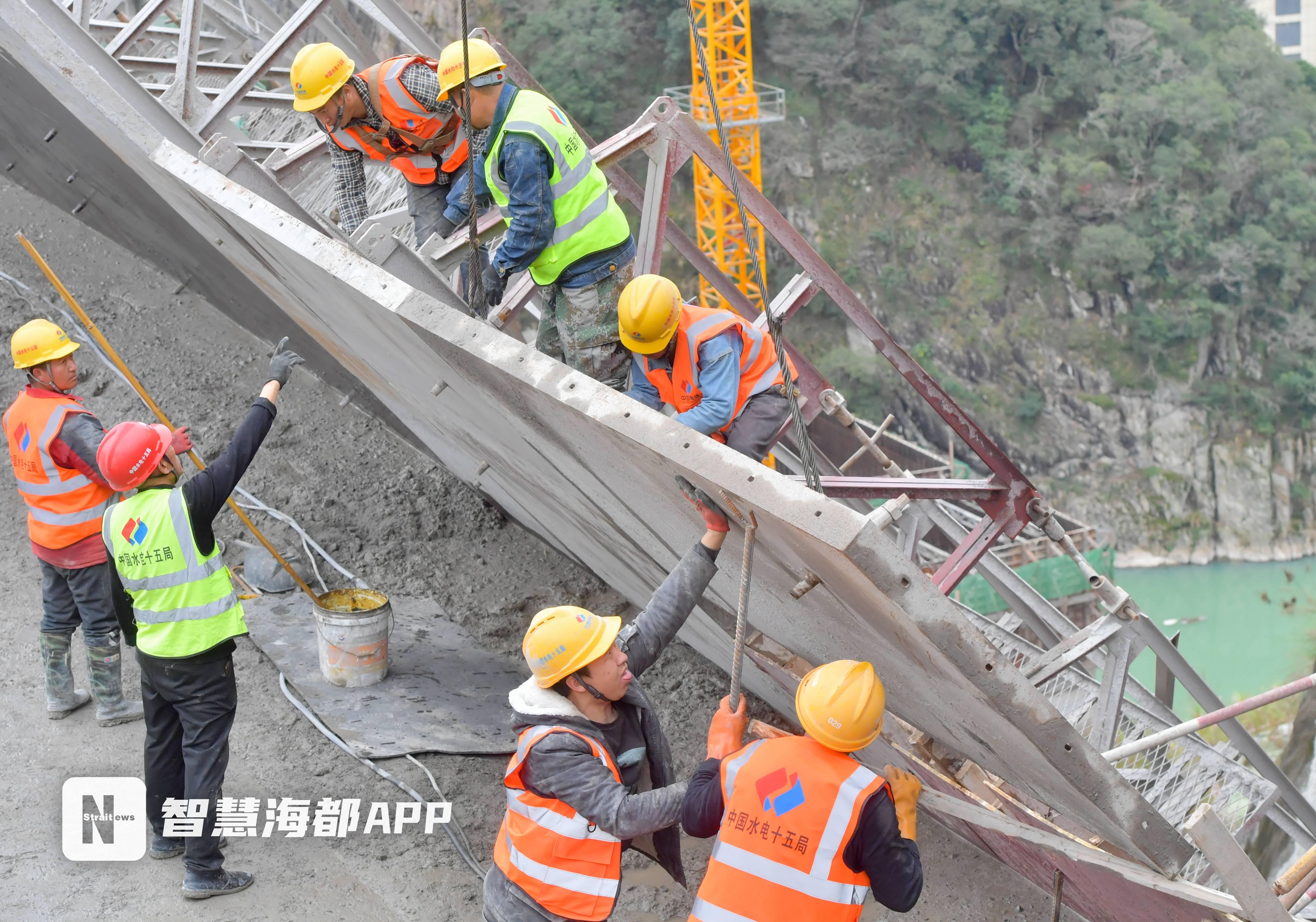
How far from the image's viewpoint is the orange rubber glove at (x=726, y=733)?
9.48ft

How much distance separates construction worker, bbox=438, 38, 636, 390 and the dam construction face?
345 millimetres

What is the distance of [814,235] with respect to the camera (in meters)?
46.2

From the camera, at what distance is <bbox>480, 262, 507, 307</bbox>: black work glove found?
15.5ft

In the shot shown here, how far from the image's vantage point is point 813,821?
2555 millimetres

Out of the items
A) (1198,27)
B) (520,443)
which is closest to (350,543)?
(520,443)

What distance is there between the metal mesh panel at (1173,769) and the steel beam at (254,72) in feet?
14.7

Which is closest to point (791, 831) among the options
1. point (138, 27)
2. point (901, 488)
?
point (901, 488)

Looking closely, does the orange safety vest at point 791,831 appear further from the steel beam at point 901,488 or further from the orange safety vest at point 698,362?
the steel beam at point 901,488

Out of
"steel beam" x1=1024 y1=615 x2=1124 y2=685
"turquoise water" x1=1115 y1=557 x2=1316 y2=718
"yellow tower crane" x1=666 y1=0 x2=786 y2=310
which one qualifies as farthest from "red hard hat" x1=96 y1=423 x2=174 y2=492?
"turquoise water" x1=1115 y1=557 x2=1316 y2=718

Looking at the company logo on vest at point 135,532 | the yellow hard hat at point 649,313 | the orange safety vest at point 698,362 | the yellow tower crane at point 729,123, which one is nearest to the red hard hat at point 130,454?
the company logo on vest at point 135,532

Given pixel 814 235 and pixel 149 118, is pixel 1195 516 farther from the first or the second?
pixel 149 118

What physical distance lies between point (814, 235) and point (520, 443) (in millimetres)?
44168

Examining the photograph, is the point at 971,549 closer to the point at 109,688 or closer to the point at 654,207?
the point at 654,207


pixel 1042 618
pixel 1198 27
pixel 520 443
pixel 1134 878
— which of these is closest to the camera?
pixel 1134 878
